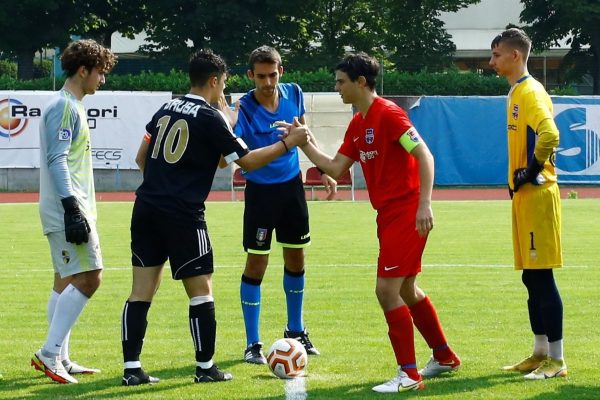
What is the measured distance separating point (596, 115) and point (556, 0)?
11.8 meters

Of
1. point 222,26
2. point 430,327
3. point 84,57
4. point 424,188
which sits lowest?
point 430,327

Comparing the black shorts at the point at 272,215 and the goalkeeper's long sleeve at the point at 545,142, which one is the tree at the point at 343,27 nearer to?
the black shorts at the point at 272,215

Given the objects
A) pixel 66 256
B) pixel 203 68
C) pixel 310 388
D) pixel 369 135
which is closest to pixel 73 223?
pixel 66 256

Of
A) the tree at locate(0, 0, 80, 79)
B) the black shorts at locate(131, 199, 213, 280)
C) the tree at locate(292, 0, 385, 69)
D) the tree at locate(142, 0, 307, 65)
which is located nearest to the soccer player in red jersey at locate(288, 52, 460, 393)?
the black shorts at locate(131, 199, 213, 280)

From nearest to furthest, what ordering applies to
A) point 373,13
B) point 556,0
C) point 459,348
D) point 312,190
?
1. point 459,348
2. point 312,190
3. point 556,0
4. point 373,13

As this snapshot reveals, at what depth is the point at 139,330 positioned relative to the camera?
6.98 meters

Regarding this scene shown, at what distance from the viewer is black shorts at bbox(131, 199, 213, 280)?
6840 mm

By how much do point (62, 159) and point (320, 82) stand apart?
26633mm

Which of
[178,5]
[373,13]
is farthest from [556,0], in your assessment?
[178,5]

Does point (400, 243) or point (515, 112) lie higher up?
point (515, 112)

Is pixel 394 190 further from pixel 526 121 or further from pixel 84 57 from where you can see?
pixel 84 57

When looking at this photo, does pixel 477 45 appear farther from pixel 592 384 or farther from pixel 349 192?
pixel 592 384

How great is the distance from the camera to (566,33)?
4194 cm

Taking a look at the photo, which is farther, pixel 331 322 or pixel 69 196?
pixel 331 322
